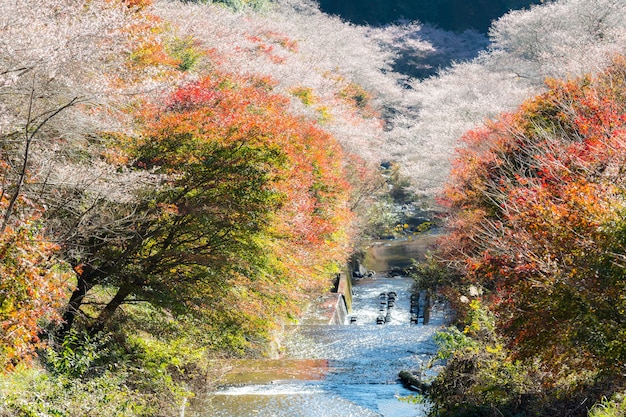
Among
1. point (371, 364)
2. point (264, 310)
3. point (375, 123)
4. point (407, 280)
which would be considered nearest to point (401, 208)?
point (375, 123)

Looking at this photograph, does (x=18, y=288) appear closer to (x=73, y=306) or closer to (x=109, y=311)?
(x=73, y=306)

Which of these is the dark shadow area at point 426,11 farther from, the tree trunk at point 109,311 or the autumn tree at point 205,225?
the tree trunk at point 109,311

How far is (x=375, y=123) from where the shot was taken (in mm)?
38469

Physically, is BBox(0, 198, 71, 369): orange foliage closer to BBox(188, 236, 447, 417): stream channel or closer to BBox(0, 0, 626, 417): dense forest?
BBox(0, 0, 626, 417): dense forest

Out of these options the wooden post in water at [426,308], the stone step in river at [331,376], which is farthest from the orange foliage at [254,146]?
the wooden post in water at [426,308]

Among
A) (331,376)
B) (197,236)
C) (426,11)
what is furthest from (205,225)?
(426,11)

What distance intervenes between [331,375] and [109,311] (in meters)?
5.13

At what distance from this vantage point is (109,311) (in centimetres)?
1098

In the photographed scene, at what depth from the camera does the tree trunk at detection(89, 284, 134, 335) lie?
10.7 m

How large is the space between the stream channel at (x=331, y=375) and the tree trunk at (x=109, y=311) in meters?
2.11

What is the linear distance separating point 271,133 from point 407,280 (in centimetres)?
2177

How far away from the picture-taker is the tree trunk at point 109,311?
10.7 m

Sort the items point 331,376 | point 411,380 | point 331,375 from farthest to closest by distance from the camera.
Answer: point 331,375
point 331,376
point 411,380

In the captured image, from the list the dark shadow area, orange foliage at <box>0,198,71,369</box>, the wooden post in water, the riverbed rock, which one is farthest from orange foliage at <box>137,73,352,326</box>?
the dark shadow area
